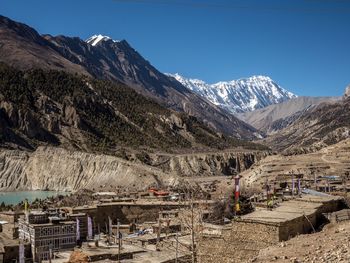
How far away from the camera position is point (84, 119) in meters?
131

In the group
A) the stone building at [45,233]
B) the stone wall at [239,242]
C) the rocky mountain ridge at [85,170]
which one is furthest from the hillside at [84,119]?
the stone wall at [239,242]

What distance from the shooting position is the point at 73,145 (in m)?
114

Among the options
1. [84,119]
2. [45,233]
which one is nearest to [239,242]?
[45,233]

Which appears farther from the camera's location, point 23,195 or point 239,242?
point 23,195

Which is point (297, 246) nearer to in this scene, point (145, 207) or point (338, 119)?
point (145, 207)

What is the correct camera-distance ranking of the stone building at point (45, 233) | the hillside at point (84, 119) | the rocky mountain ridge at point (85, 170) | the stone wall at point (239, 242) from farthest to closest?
the hillside at point (84, 119), the rocky mountain ridge at point (85, 170), the stone building at point (45, 233), the stone wall at point (239, 242)

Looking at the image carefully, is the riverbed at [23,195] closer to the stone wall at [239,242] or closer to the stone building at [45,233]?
the stone building at [45,233]

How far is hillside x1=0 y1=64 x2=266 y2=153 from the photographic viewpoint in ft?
378

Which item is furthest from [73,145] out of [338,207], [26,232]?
[338,207]

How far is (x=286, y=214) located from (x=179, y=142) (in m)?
118

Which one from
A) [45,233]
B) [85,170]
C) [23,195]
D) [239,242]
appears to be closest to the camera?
[239,242]

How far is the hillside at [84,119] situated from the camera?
378 feet

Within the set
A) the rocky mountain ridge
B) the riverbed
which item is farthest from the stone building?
the rocky mountain ridge

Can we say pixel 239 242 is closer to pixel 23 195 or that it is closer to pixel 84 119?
pixel 23 195
